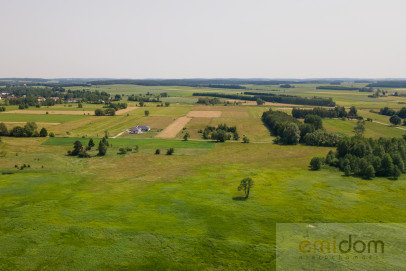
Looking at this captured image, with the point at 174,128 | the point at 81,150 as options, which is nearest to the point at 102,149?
the point at 81,150

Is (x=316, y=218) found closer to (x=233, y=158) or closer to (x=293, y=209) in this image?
(x=293, y=209)

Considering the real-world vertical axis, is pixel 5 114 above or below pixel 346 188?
above

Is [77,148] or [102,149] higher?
[77,148]

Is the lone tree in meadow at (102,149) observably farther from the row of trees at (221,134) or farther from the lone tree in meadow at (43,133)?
the row of trees at (221,134)

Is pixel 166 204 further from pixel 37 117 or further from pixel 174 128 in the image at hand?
pixel 37 117

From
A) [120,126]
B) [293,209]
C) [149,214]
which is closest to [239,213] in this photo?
[293,209]

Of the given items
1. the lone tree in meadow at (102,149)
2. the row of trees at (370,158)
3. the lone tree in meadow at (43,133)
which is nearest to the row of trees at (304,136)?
the row of trees at (370,158)
